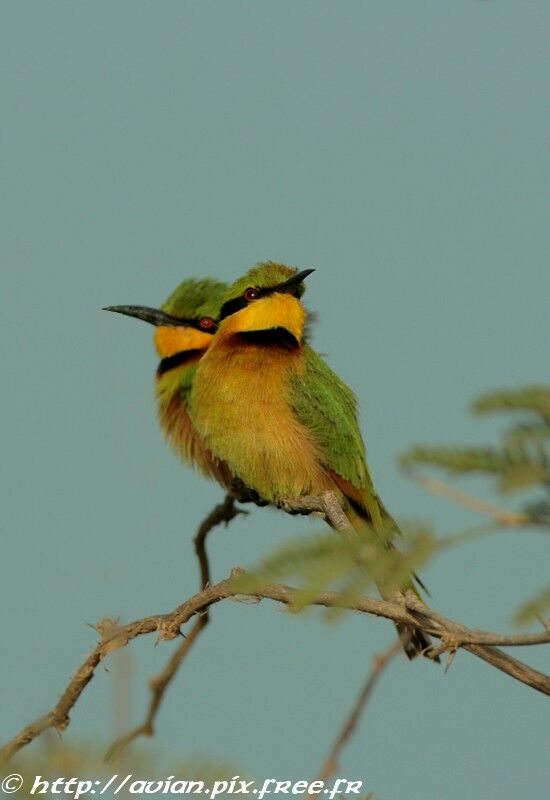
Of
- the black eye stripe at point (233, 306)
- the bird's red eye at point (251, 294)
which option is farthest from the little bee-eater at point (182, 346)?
the bird's red eye at point (251, 294)

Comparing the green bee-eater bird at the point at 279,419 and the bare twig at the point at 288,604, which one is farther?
the green bee-eater bird at the point at 279,419

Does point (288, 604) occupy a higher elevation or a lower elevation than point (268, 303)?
lower

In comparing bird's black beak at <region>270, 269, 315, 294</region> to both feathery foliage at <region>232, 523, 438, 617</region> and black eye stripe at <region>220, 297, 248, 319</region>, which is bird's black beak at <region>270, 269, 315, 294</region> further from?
feathery foliage at <region>232, 523, 438, 617</region>

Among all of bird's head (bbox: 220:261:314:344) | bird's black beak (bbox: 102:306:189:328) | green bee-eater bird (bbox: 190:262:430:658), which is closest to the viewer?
green bee-eater bird (bbox: 190:262:430:658)

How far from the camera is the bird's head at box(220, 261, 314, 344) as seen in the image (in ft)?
12.6

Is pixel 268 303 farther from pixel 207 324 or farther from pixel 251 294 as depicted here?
pixel 207 324

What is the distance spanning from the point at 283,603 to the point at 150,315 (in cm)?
329

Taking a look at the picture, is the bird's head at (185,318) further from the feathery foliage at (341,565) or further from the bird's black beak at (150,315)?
the feathery foliage at (341,565)

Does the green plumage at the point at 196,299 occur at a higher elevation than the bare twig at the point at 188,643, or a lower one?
higher

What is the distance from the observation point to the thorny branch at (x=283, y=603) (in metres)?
1.54

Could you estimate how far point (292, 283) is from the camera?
3.90 meters
